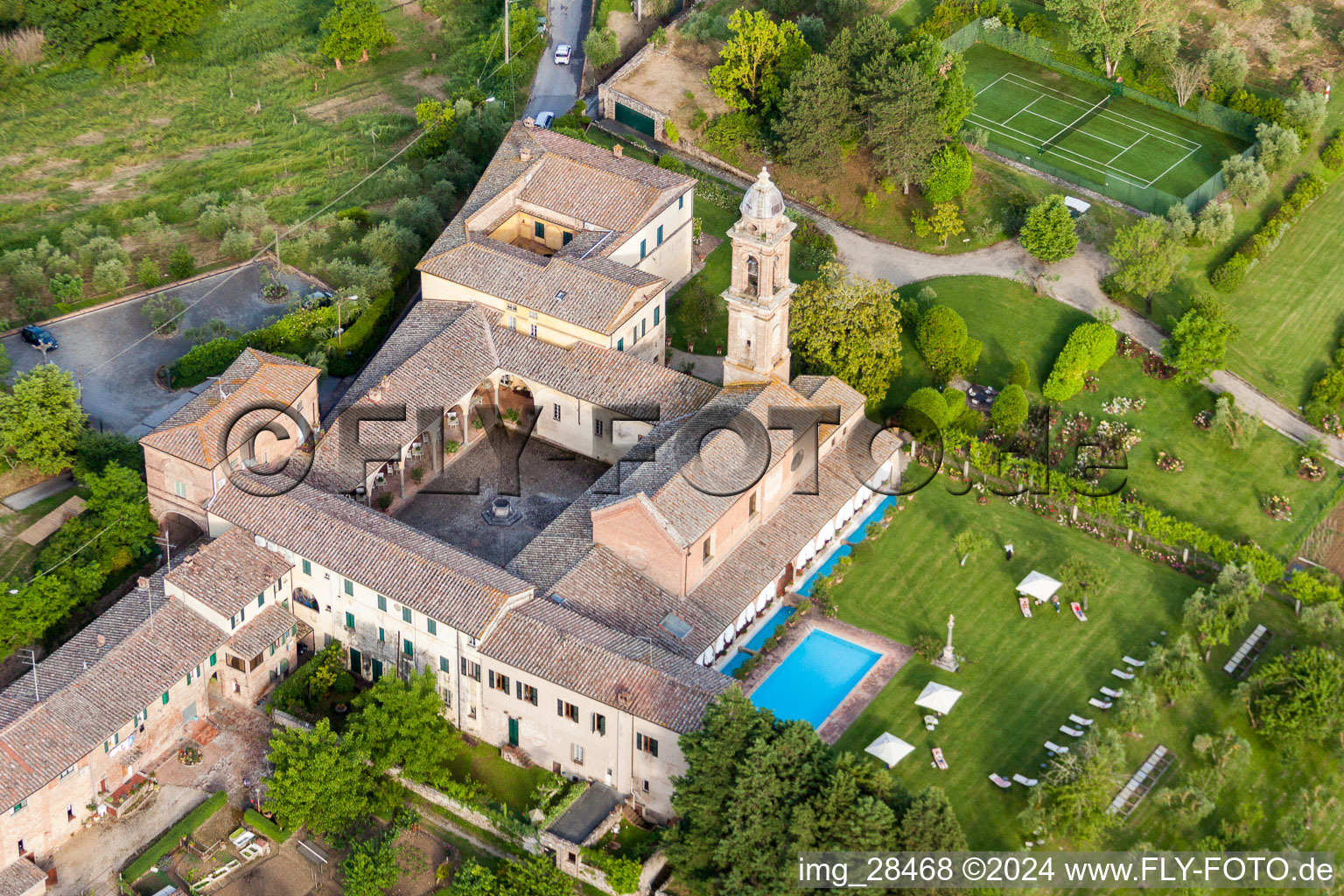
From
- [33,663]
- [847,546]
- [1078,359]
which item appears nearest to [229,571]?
[33,663]

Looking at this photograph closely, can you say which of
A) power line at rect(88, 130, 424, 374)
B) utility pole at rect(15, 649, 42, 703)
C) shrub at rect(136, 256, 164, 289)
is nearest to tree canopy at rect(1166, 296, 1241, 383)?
power line at rect(88, 130, 424, 374)

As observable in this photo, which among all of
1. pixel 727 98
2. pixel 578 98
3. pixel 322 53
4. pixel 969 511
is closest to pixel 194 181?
pixel 322 53

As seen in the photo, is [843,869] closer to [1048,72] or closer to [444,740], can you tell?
[444,740]

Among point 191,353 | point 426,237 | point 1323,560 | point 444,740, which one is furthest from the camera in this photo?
point 426,237

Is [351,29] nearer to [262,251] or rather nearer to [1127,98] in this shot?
[262,251]

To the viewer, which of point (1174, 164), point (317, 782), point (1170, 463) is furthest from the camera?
point (1174, 164)


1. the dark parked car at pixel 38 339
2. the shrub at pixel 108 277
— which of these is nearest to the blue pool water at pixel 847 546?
the dark parked car at pixel 38 339
